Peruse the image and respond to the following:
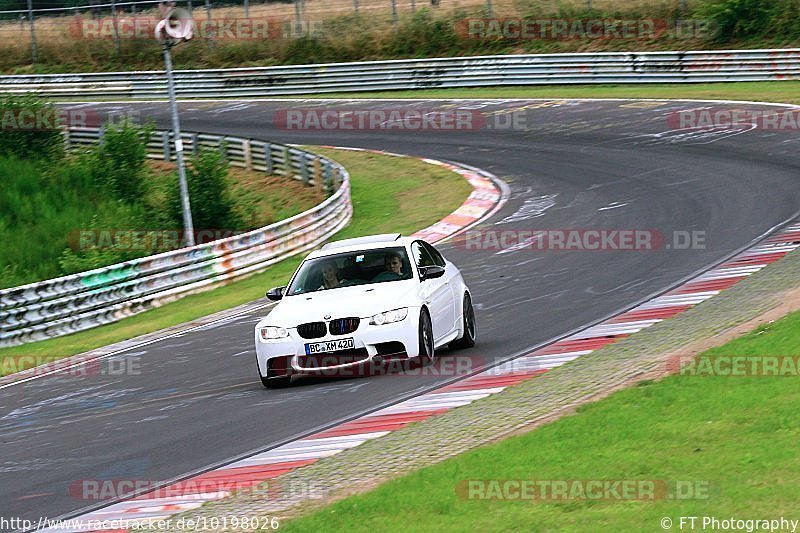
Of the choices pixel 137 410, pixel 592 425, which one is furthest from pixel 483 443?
pixel 137 410

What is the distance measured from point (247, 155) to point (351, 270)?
71.2 feet

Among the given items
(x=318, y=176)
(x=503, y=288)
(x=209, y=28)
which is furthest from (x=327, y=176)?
(x=209, y=28)

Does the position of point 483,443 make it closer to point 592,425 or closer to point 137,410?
point 592,425

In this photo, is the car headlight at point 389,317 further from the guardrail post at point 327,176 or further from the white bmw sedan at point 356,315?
the guardrail post at point 327,176

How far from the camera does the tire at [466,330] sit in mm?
13320

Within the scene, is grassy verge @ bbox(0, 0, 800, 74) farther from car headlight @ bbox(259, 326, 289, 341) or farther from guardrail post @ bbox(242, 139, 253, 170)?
car headlight @ bbox(259, 326, 289, 341)

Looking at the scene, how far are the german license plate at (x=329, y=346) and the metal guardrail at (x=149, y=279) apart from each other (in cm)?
891

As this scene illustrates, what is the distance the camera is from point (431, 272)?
41.4 feet

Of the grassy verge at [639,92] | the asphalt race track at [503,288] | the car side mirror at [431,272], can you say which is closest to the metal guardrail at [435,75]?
the grassy verge at [639,92]

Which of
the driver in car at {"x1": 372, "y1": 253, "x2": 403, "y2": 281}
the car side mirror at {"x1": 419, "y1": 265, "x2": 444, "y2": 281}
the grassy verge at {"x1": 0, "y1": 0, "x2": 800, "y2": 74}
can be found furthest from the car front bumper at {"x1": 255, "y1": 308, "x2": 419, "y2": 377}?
the grassy verge at {"x1": 0, "y1": 0, "x2": 800, "y2": 74}

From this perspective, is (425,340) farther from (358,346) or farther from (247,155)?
(247,155)

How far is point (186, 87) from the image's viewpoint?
48281 millimetres

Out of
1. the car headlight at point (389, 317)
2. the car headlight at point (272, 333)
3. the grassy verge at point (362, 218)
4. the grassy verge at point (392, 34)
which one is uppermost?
the grassy verge at point (392, 34)

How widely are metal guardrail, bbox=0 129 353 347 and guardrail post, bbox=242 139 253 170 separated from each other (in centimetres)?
675
